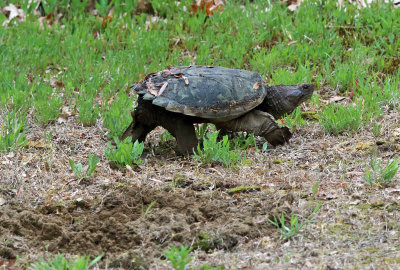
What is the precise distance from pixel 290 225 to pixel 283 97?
157 cm

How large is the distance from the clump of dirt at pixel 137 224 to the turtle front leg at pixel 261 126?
0.89m

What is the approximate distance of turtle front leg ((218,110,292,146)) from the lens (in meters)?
4.09

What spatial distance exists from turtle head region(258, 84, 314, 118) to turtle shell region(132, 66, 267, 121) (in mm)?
150

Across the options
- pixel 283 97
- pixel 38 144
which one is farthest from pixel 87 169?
pixel 283 97

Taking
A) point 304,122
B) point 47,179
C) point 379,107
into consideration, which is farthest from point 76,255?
point 379,107

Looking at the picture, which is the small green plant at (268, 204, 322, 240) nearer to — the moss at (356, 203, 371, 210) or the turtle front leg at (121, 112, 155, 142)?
the moss at (356, 203, 371, 210)

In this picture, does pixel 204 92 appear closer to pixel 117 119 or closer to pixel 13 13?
pixel 117 119

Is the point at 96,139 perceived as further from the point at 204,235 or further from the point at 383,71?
the point at 383,71

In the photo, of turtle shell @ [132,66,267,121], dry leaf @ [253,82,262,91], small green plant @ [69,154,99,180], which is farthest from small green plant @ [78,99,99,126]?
dry leaf @ [253,82,262,91]

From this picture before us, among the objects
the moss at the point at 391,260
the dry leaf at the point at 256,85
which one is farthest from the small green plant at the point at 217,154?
the moss at the point at 391,260

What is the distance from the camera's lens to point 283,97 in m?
4.27

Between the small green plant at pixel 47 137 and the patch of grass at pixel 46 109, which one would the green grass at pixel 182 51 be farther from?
the small green plant at pixel 47 137

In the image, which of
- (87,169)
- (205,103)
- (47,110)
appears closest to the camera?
(87,169)

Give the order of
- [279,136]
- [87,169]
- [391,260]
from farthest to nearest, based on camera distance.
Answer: [279,136] < [87,169] < [391,260]
